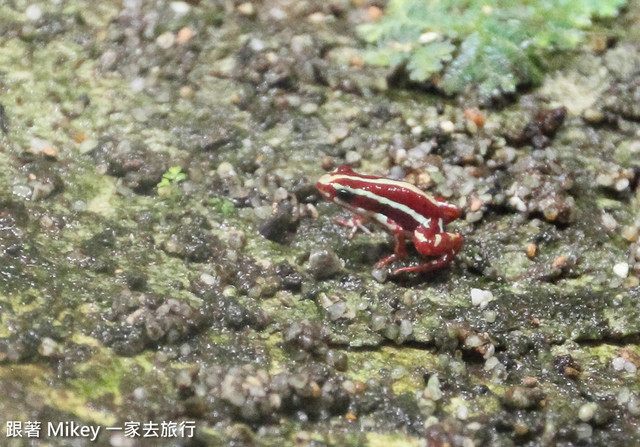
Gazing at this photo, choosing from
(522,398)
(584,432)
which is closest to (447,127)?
(522,398)

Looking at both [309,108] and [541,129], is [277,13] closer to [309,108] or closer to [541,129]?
[309,108]

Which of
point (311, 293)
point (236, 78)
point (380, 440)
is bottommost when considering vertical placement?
point (380, 440)

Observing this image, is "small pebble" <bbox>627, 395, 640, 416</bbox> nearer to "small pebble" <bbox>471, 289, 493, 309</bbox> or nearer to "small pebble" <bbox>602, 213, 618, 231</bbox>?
"small pebble" <bbox>471, 289, 493, 309</bbox>

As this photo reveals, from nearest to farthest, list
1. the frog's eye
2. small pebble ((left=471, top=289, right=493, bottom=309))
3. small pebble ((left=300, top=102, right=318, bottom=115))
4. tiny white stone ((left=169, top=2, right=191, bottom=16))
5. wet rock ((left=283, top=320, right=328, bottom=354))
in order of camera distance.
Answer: wet rock ((left=283, top=320, right=328, bottom=354)) < small pebble ((left=471, top=289, right=493, bottom=309)) < the frog's eye < small pebble ((left=300, top=102, right=318, bottom=115)) < tiny white stone ((left=169, top=2, right=191, bottom=16))

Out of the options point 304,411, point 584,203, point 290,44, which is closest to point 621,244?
point 584,203

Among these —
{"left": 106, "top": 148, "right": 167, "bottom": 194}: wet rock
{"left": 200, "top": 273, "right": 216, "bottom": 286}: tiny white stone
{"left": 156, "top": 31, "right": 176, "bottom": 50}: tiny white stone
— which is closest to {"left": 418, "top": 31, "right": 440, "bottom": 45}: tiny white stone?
{"left": 156, "top": 31, "right": 176, "bottom": 50}: tiny white stone

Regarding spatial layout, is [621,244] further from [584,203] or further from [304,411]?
[304,411]

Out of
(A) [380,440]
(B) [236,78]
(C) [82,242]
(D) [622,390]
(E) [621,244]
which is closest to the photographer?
(A) [380,440]

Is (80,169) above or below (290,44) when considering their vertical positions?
below
